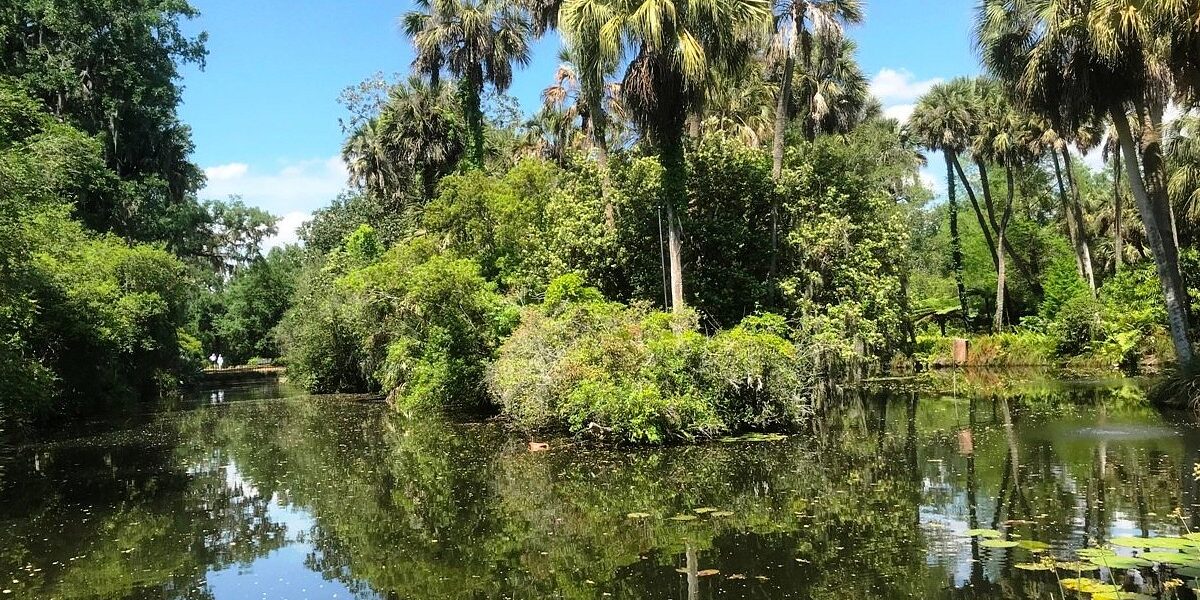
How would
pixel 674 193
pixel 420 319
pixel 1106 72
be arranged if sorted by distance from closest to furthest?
pixel 1106 72
pixel 674 193
pixel 420 319

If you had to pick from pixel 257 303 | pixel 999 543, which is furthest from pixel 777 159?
pixel 257 303

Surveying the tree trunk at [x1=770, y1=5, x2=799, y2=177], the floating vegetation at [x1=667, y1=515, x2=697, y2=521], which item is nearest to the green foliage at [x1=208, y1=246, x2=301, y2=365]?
the tree trunk at [x1=770, y1=5, x2=799, y2=177]

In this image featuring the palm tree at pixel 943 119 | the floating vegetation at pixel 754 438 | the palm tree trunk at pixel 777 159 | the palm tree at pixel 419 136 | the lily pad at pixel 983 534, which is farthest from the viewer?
the palm tree at pixel 943 119

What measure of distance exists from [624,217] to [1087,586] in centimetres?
1585

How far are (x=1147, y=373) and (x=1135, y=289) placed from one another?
427 centimetres

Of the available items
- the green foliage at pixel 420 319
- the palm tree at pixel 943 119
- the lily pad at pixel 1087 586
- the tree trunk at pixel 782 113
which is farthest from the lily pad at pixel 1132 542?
the palm tree at pixel 943 119

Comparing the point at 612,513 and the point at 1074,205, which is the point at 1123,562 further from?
the point at 1074,205

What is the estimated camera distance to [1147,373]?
84.5 ft

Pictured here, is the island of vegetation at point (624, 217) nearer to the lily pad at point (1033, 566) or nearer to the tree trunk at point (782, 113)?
the tree trunk at point (782, 113)

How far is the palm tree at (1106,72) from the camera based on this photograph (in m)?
15.3

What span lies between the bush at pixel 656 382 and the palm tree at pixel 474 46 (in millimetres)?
14714

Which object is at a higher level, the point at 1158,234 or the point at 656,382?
the point at 1158,234

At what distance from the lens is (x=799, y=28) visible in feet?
72.6

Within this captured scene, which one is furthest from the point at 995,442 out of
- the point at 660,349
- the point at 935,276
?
the point at 935,276
